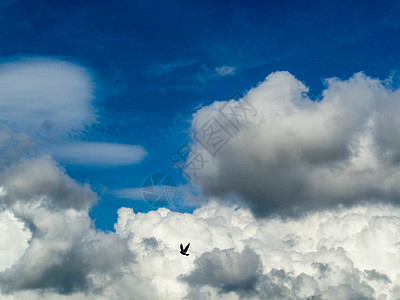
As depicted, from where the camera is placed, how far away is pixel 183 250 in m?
156

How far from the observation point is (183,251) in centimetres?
15525

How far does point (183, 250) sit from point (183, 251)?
0.73 meters
